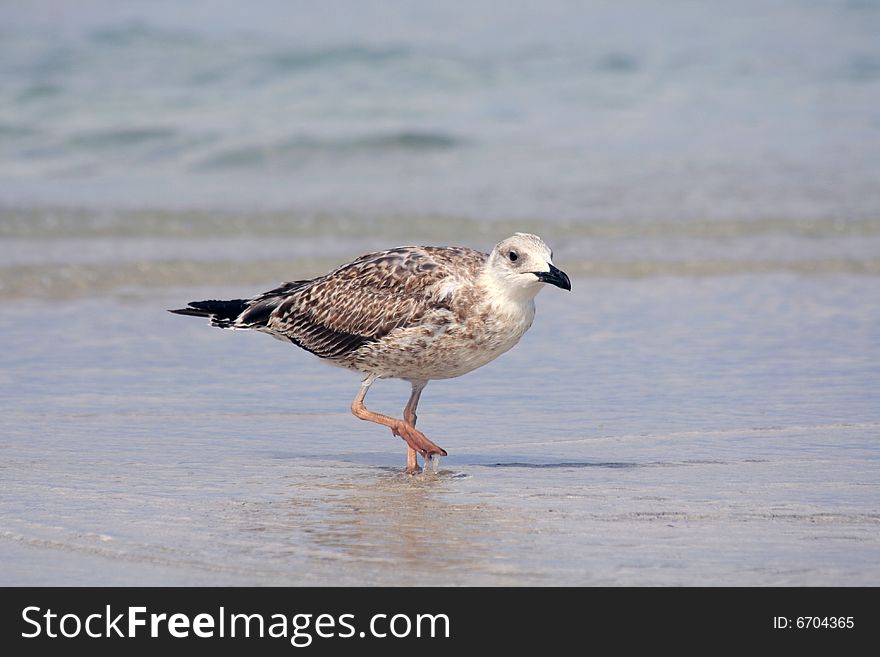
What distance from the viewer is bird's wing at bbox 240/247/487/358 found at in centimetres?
658

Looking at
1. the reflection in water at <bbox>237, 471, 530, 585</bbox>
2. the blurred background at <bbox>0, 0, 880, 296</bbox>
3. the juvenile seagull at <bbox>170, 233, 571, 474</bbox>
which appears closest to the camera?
the reflection in water at <bbox>237, 471, 530, 585</bbox>

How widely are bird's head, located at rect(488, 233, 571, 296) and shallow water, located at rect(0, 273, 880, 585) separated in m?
0.83

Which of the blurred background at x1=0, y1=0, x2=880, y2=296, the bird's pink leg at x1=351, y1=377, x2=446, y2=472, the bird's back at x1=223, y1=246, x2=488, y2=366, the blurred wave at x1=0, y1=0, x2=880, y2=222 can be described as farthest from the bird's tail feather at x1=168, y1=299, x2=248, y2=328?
the blurred wave at x1=0, y1=0, x2=880, y2=222

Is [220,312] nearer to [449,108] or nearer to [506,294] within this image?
[506,294]

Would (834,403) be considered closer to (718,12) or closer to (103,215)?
(103,215)

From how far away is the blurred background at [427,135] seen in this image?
1270 centimetres

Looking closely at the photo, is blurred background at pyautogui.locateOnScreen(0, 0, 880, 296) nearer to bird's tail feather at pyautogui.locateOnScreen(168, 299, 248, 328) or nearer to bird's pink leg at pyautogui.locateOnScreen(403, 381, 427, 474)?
bird's tail feather at pyautogui.locateOnScreen(168, 299, 248, 328)

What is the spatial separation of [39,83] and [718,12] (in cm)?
1204

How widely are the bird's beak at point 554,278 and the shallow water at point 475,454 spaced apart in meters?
0.84

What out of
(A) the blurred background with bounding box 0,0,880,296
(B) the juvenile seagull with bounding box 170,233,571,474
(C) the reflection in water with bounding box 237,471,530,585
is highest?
(A) the blurred background with bounding box 0,0,880,296

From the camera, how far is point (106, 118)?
1922 centimetres

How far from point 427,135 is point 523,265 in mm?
12252

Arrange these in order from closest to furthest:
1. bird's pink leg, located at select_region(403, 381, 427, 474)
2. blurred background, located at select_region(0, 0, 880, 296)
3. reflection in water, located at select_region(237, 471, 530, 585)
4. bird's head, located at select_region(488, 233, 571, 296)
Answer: reflection in water, located at select_region(237, 471, 530, 585) → bird's head, located at select_region(488, 233, 571, 296) → bird's pink leg, located at select_region(403, 381, 427, 474) → blurred background, located at select_region(0, 0, 880, 296)

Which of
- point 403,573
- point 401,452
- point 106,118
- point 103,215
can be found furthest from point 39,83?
point 403,573
